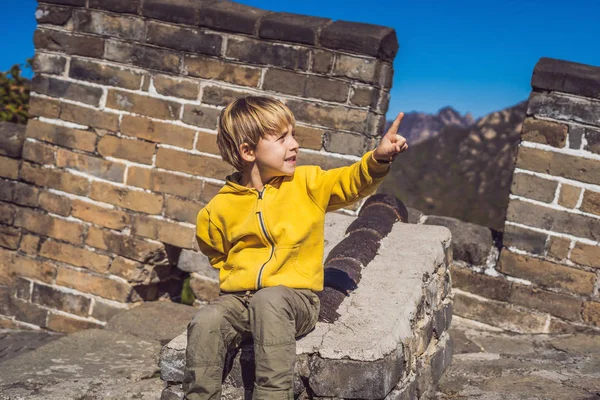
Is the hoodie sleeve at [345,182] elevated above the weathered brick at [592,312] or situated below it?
above

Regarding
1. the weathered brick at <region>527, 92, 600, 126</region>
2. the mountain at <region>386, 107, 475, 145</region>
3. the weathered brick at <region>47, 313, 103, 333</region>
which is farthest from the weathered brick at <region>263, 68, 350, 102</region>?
the mountain at <region>386, 107, 475, 145</region>

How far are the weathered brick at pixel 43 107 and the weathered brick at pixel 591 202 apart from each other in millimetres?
3420

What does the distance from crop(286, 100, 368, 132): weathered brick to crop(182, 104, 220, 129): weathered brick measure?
0.50 meters

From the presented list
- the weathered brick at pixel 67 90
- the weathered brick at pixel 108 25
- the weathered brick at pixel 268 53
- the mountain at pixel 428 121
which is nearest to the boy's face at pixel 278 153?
the weathered brick at pixel 268 53

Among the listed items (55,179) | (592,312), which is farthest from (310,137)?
(592,312)

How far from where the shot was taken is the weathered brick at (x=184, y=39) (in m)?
4.02

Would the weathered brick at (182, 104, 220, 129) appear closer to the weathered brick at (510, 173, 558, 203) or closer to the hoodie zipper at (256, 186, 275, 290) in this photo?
the hoodie zipper at (256, 186, 275, 290)

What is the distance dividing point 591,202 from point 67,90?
11.2 feet

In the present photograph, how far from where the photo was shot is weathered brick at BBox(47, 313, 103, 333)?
14.5 ft

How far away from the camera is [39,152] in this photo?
14.6ft

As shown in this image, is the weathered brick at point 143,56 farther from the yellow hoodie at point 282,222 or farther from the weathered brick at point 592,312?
the weathered brick at point 592,312

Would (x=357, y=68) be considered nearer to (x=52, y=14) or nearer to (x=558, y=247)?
(x=558, y=247)

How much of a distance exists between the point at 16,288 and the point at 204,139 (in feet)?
6.05

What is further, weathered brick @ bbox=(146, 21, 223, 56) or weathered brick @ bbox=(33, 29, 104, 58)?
weathered brick @ bbox=(33, 29, 104, 58)
